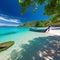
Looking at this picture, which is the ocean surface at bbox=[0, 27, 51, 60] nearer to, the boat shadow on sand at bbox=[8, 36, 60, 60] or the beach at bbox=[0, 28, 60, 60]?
the beach at bbox=[0, 28, 60, 60]

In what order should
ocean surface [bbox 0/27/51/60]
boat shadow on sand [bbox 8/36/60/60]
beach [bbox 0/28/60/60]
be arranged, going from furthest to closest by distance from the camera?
ocean surface [bbox 0/27/51/60] → beach [bbox 0/28/60/60] → boat shadow on sand [bbox 8/36/60/60]

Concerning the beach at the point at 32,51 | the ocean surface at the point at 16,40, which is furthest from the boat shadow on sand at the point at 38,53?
the ocean surface at the point at 16,40

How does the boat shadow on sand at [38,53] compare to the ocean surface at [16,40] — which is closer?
the boat shadow on sand at [38,53]

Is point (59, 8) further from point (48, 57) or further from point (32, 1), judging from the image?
point (48, 57)

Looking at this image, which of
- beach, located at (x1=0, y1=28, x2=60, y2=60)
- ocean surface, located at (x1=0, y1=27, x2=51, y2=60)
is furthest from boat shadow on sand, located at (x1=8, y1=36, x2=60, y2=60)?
ocean surface, located at (x1=0, y1=27, x2=51, y2=60)

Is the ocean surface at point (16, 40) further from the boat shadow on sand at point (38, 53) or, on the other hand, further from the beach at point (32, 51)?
the boat shadow on sand at point (38, 53)

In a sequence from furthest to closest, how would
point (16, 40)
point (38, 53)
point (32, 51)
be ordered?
point (16, 40)
point (32, 51)
point (38, 53)

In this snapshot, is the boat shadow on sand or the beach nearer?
the boat shadow on sand

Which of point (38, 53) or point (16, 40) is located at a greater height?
point (38, 53)

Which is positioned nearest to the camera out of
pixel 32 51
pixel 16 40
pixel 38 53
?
pixel 38 53

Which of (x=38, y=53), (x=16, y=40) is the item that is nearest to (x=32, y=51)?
(x=38, y=53)

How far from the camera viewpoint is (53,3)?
8.23 m

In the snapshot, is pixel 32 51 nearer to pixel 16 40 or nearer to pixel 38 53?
pixel 38 53

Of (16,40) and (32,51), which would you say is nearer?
(32,51)
